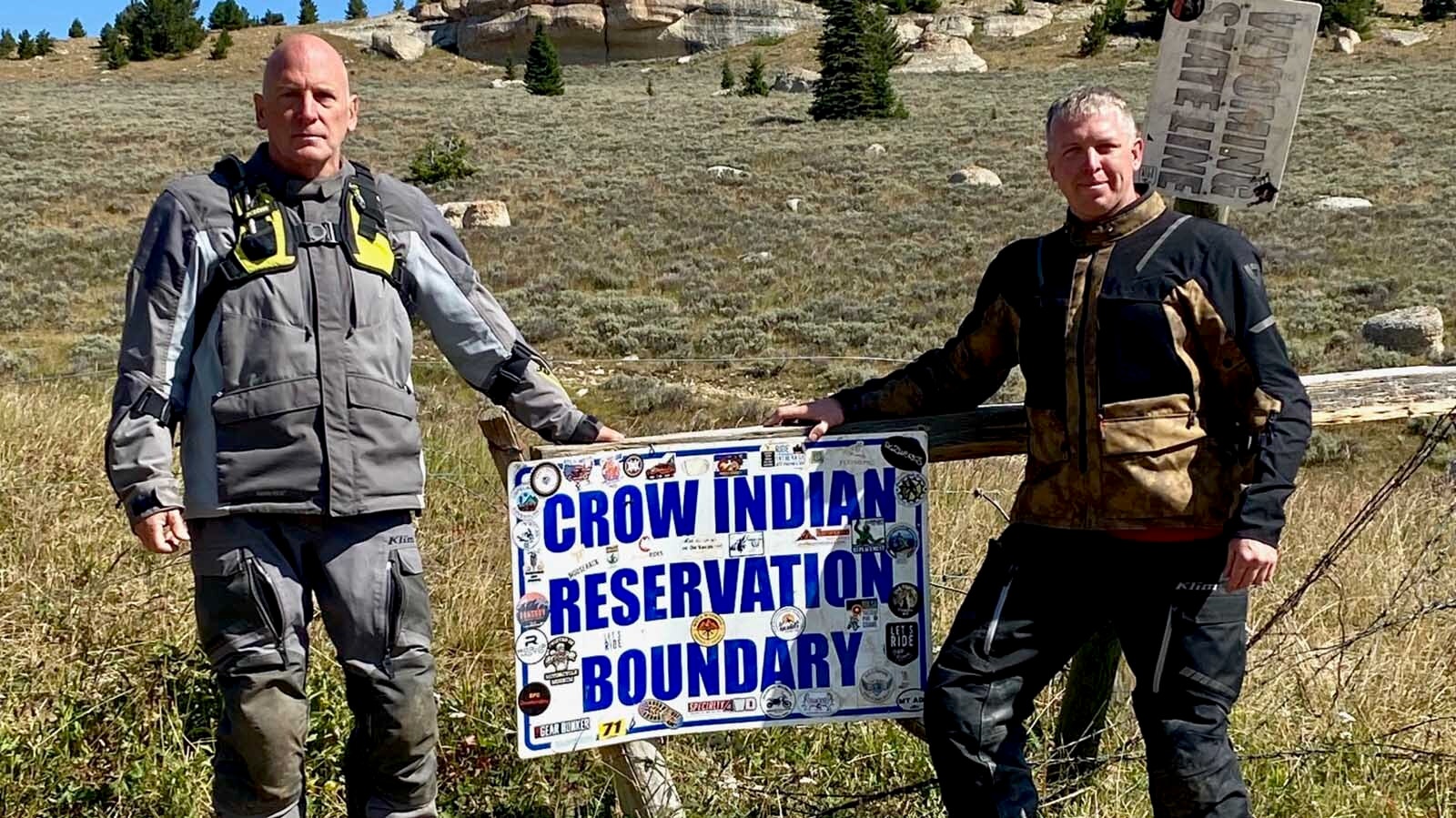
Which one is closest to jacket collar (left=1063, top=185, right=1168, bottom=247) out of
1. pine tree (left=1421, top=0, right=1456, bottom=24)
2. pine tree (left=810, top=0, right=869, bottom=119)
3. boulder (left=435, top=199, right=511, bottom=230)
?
boulder (left=435, top=199, right=511, bottom=230)

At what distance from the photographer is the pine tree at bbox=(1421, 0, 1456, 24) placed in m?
52.5

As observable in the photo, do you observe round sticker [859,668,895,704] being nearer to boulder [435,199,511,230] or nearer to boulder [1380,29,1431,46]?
boulder [435,199,511,230]

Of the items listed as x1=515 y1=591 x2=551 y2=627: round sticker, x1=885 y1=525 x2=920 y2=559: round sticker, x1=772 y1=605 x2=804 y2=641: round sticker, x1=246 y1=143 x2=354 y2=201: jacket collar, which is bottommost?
x1=772 y1=605 x2=804 y2=641: round sticker

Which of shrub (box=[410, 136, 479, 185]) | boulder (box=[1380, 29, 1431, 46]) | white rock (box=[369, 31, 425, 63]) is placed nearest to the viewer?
shrub (box=[410, 136, 479, 185])

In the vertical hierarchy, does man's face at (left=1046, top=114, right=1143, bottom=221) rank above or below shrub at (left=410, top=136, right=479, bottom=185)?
above

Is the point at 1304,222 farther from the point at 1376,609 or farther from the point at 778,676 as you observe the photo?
the point at 778,676

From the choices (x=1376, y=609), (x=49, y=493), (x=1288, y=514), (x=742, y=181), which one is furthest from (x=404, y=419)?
(x=742, y=181)

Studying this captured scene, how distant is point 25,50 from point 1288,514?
70.1 meters

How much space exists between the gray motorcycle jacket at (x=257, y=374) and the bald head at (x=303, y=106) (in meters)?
0.05

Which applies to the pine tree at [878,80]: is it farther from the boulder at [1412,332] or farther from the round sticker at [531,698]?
the round sticker at [531,698]

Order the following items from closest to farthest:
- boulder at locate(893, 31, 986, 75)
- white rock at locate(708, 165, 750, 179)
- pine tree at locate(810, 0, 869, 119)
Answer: white rock at locate(708, 165, 750, 179) < pine tree at locate(810, 0, 869, 119) < boulder at locate(893, 31, 986, 75)

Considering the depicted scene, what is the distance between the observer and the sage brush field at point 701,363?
3256 mm

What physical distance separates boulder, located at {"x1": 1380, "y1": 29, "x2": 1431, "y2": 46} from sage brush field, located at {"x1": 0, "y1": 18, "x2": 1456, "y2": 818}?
283 centimetres

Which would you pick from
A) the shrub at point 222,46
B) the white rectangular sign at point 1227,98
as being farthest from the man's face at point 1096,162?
the shrub at point 222,46
